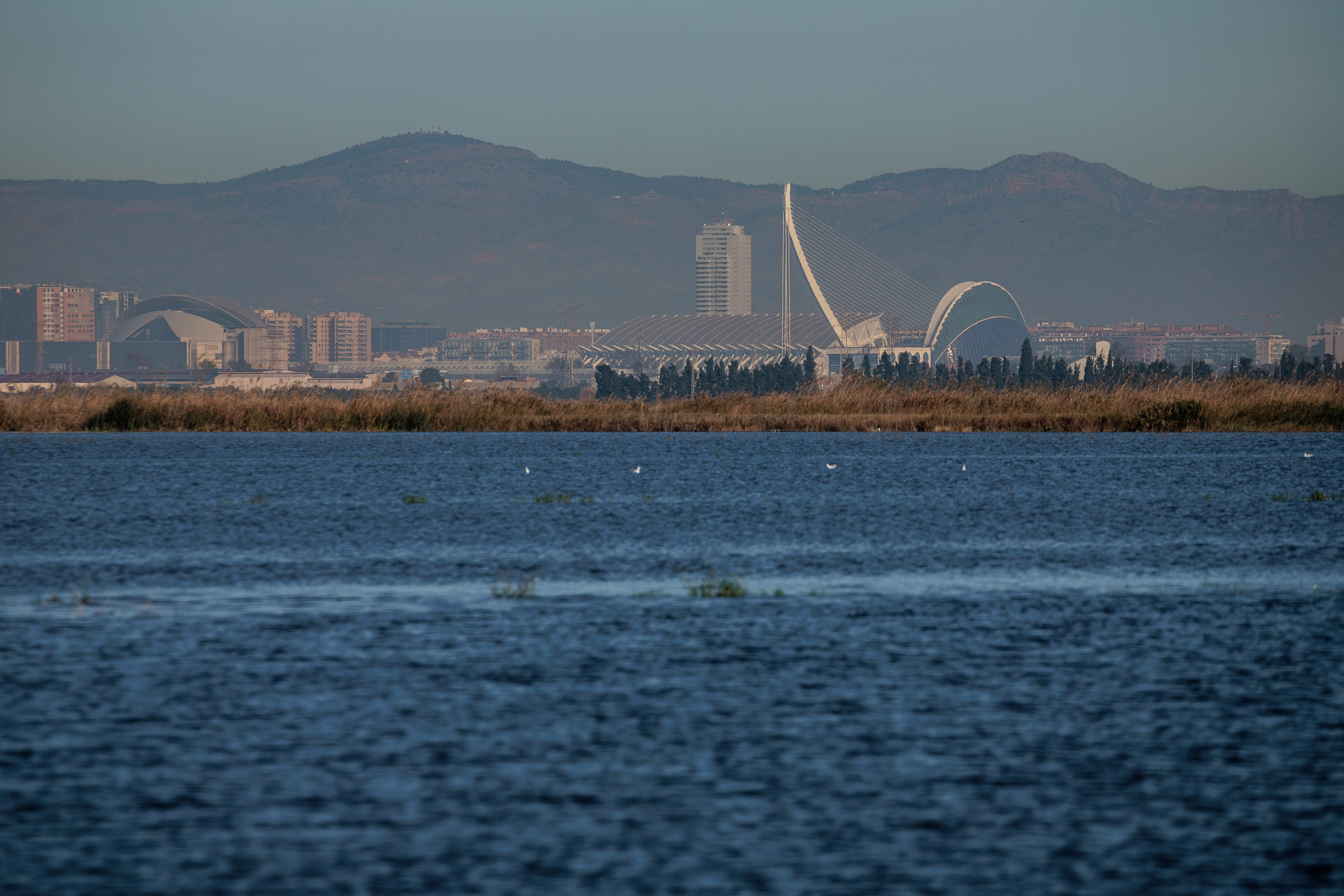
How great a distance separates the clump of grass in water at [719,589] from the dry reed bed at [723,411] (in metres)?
29.2

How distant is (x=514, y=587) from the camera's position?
1606cm

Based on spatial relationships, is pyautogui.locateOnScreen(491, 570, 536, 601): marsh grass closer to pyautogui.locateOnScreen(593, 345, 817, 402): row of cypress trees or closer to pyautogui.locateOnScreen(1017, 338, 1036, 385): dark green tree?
pyautogui.locateOnScreen(593, 345, 817, 402): row of cypress trees

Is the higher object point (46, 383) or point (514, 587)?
point (46, 383)

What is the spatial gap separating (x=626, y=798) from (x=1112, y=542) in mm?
14162

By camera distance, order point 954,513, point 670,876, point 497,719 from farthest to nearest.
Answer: point 954,513 → point 497,719 → point 670,876

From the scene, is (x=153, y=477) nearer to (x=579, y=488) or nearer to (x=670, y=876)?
(x=579, y=488)

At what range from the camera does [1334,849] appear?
728 cm

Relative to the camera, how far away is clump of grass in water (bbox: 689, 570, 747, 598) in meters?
15.6

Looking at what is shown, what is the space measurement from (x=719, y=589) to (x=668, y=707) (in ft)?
19.0

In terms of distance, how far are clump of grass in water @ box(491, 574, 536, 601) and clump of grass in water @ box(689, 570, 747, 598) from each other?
5.30 ft

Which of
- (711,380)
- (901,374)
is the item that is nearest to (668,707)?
(711,380)

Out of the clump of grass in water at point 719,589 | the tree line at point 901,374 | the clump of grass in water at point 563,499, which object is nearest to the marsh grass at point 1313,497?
the clump of grass in water at point 563,499

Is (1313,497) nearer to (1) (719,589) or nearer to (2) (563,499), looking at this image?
(2) (563,499)

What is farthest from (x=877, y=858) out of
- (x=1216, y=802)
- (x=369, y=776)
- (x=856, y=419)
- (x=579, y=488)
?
(x=856, y=419)
